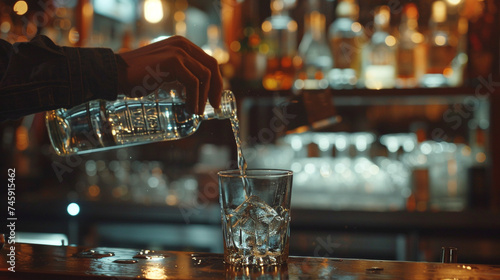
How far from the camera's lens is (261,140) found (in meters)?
2.39

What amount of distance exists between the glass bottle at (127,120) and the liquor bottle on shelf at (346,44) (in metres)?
1.20

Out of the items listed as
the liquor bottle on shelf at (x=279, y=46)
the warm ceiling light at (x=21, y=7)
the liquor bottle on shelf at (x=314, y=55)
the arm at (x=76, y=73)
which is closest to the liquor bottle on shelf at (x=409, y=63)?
the liquor bottle on shelf at (x=314, y=55)

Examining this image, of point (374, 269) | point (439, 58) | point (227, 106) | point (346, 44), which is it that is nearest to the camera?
point (374, 269)

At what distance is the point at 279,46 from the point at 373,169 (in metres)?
0.64

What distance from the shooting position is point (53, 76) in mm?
852

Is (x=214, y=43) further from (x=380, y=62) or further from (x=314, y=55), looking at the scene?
(x=380, y=62)

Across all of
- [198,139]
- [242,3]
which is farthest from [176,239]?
[242,3]

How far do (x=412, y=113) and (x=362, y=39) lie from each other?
46cm

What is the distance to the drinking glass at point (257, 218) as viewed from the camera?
27.9 inches

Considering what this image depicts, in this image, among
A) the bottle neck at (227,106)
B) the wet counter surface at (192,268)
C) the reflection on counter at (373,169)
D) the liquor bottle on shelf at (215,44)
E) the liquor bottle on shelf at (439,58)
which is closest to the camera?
the wet counter surface at (192,268)

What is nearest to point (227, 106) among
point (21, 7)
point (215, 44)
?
point (215, 44)

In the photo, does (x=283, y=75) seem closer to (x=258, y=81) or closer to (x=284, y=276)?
(x=258, y=81)

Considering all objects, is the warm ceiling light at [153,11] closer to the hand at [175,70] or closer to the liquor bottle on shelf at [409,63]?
the liquor bottle on shelf at [409,63]

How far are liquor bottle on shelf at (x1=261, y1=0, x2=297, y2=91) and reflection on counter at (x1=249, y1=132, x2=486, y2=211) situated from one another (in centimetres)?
29
